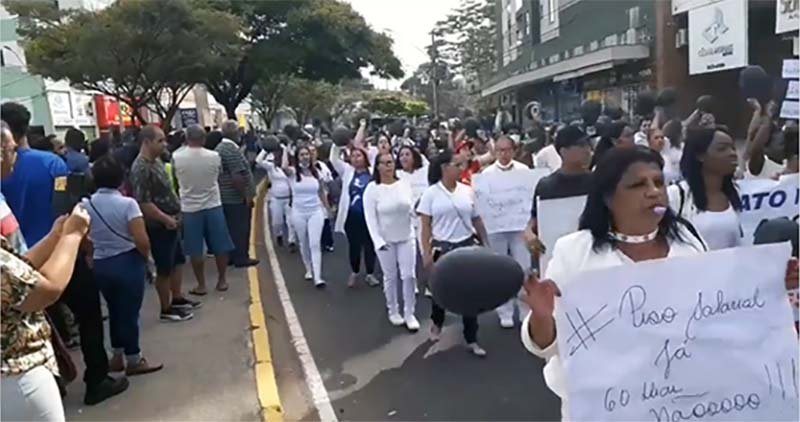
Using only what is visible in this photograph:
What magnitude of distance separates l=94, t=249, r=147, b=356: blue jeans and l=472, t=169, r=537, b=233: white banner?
2814 millimetres

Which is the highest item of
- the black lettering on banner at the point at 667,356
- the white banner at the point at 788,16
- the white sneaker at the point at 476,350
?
the white banner at the point at 788,16

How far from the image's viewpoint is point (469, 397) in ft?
17.1

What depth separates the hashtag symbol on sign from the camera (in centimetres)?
218

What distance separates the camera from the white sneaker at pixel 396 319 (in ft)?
23.3

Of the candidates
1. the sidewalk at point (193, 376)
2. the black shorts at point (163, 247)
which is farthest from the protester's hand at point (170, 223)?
the sidewalk at point (193, 376)

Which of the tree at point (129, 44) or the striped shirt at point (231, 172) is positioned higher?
the tree at point (129, 44)

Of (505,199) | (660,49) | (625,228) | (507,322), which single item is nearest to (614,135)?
(505,199)

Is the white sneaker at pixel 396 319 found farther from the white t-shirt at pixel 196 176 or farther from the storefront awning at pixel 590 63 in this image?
the storefront awning at pixel 590 63

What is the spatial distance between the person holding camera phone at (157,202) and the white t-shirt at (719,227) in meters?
4.45

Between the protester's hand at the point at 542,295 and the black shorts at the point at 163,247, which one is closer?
the protester's hand at the point at 542,295

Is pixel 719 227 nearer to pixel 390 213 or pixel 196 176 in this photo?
pixel 390 213

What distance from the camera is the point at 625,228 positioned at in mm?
2629

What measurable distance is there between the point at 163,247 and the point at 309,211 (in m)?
2.31

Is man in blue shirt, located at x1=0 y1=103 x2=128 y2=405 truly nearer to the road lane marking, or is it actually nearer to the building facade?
the road lane marking
